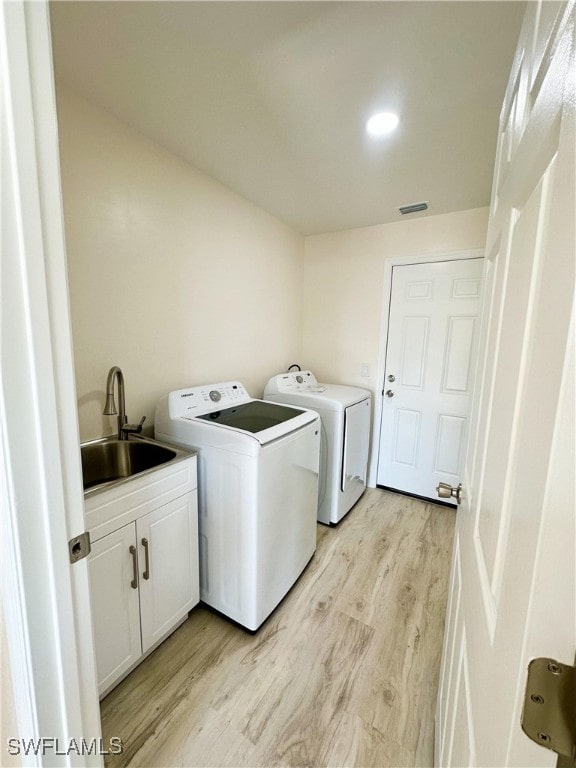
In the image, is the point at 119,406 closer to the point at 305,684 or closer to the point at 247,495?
the point at 247,495

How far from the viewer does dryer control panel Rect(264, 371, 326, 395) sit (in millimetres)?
2549

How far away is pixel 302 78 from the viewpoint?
124cm

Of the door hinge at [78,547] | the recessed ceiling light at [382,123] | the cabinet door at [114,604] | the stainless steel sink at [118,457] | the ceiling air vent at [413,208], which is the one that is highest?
the recessed ceiling light at [382,123]

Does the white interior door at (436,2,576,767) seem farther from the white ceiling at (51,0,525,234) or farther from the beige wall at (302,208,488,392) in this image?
the beige wall at (302,208,488,392)

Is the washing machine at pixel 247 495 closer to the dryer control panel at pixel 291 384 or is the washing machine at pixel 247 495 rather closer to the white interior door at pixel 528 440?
the dryer control panel at pixel 291 384

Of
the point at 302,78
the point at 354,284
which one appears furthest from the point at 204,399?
the point at 354,284

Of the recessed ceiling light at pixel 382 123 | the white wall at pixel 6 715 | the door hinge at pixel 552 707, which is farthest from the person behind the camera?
the recessed ceiling light at pixel 382 123

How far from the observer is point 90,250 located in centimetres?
148

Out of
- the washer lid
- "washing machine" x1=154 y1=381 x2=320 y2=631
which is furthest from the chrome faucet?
the washer lid

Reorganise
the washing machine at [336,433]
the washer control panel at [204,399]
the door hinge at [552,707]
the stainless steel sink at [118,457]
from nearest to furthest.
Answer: the door hinge at [552,707] < the stainless steel sink at [118,457] < the washer control panel at [204,399] < the washing machine at [336,433]

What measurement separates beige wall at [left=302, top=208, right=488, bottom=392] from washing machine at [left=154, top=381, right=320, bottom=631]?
1316 mm

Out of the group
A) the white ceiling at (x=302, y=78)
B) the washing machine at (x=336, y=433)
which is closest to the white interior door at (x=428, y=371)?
the washing machine at (x=336, y=433)

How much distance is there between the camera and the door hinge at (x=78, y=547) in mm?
687

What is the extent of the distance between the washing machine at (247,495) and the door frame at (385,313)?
1.26 metres
